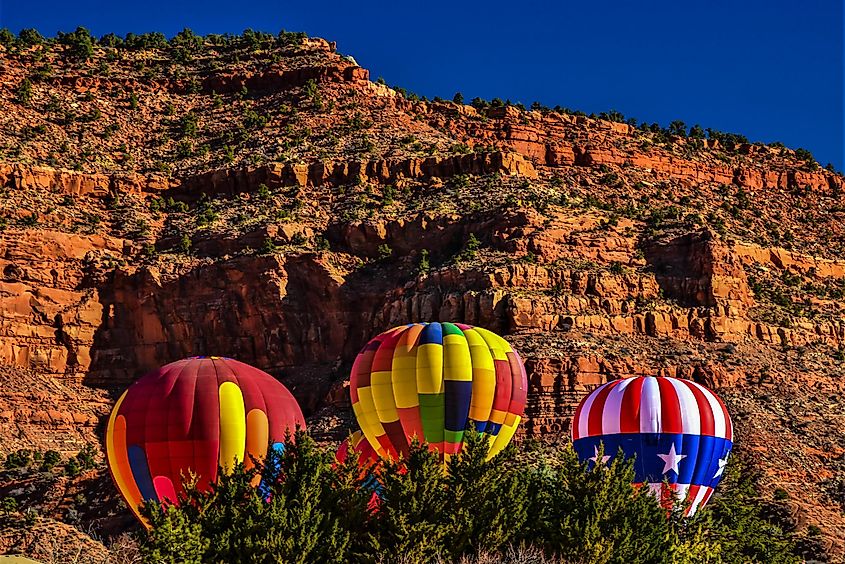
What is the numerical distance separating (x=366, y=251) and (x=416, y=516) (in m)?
44.9

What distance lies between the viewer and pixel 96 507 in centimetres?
7756

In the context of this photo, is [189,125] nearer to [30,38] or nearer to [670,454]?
[30,38]

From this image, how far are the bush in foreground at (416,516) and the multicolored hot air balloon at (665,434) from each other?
24.2 ft

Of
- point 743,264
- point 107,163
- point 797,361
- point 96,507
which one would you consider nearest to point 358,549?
point 96,507

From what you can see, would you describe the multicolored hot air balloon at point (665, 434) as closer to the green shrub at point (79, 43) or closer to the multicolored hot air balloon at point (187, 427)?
the multicolored hot air balloon at point (187, 427)

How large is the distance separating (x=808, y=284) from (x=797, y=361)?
11.3 m

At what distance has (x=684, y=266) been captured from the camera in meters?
91.9

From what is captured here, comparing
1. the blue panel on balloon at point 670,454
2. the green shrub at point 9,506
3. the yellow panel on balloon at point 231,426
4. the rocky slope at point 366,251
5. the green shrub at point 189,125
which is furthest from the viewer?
the green shrub at point 189,125

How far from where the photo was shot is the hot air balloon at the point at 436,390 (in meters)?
61.1

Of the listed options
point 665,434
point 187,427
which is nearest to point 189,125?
point 665,434

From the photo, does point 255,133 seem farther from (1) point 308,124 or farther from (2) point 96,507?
(2) point 96,507

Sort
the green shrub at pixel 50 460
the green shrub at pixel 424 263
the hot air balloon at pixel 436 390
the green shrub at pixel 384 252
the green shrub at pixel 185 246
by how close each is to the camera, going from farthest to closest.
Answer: the green shrub at pixel 185 246
the green shrub at pixel 384 252
the green shrub at pixel 424 263
the green shrub at pixel 50 460
the hot air balloon at pixel 436 390

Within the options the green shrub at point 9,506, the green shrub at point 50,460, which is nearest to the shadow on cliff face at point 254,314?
the green shrub at point 50,460

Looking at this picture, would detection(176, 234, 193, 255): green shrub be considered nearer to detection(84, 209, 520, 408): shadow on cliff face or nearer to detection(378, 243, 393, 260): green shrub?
detection(84, 209, 520, 408): shadow on cliff face
